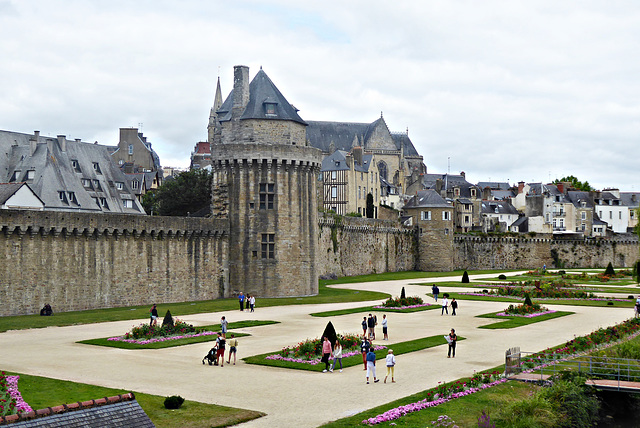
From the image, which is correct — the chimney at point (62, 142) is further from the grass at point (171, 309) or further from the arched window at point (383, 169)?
the arched window at point (383, 169)

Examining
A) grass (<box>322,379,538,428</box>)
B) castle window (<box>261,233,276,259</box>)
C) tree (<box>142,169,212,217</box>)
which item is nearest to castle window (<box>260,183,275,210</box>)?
castle window (<box>261,233,276,259</box>)

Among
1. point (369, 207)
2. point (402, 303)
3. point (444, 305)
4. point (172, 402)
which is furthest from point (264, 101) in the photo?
point (369, 207)

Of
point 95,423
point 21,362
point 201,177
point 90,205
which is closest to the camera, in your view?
point 95,423

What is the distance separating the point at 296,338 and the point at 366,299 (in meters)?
22.9

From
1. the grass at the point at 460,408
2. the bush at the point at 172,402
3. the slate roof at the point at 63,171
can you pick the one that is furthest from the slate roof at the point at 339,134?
the bush at the point at 172,402

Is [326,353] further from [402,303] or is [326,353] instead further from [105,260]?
[105,260]

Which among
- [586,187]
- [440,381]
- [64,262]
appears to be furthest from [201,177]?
[586,187]

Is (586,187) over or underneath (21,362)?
over

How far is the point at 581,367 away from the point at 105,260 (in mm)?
33385

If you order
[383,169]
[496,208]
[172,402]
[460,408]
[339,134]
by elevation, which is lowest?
[460,408]

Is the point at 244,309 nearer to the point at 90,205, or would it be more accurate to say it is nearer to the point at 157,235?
the point at 157,235

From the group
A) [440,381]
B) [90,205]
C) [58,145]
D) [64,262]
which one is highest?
[58,145]

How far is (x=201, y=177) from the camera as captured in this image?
85750 millimetres

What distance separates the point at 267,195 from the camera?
193 feet
